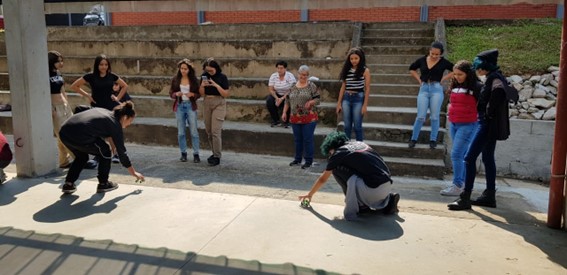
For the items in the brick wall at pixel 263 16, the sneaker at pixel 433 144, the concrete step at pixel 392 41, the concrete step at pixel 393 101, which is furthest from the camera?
the brick wall at pixel 263 16

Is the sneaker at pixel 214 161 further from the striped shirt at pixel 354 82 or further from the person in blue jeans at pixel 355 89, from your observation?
the striped shirt at pixel 354 82

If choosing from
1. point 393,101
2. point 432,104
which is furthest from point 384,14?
point 432,104

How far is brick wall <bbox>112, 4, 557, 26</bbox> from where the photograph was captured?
14.0 meters

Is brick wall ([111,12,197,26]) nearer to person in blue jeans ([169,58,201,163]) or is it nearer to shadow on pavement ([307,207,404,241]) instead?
person in blue jeans ([169,58,201,163])

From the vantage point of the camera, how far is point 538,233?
4.41 meters

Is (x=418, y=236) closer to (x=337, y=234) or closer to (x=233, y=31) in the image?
(x=337, y=234)

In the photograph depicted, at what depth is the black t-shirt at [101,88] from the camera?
22.1ft

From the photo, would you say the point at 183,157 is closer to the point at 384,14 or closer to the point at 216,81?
the point at 216,81

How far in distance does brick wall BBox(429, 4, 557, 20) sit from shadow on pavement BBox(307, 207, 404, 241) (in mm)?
11761

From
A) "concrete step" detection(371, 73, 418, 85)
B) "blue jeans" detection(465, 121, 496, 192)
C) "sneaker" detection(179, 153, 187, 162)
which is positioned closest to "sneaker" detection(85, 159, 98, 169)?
"sneaker" detection(179, 153, 187, 162)

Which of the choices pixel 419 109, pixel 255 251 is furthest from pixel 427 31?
pixel 255 251

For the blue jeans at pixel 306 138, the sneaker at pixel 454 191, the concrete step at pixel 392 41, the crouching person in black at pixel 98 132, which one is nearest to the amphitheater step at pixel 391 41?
the concrete step at pixel 392 41

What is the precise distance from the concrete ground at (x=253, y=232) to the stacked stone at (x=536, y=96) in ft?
6.52

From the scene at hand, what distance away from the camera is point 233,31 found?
11.5 m
